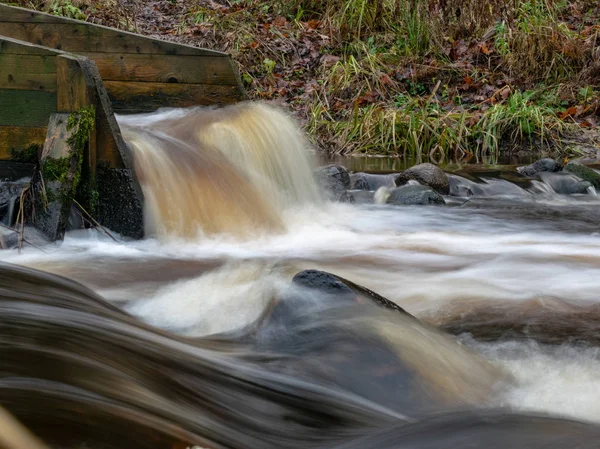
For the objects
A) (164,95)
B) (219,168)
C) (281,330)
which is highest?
(164,95)

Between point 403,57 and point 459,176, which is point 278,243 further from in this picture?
point 403,57

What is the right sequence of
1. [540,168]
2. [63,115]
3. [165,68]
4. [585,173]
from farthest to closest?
1. [540,168]
2. [585,173]
3. [165,68]
4. [63,115]

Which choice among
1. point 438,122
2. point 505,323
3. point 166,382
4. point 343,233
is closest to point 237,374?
point 166,382

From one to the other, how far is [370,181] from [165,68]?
202 centimetres

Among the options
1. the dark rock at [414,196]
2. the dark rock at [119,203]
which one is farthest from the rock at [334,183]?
the dark rock at [119,203]

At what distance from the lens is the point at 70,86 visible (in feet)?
15.7

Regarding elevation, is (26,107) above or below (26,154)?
above

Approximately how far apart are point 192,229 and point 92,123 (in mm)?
915

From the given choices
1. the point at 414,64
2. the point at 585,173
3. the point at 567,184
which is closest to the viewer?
the point at 567,184

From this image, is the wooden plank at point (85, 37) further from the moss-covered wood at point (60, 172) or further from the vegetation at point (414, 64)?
the vegetation at point (414, 64)

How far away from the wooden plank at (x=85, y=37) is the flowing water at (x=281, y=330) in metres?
1.18

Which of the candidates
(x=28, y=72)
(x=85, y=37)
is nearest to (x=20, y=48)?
(x=28, y=72)

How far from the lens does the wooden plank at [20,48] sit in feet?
15.7

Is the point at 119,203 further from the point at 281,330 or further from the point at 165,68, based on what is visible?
the point at 281,330
